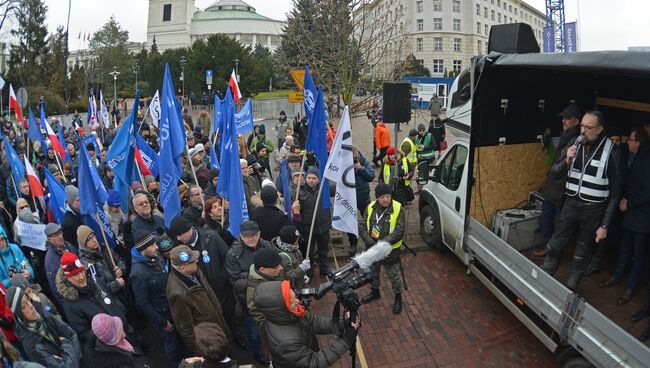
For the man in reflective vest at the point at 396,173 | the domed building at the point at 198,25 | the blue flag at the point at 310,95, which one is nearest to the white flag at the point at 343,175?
the blue flag at the point at 310,95

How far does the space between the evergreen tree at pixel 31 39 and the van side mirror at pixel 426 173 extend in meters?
46.7

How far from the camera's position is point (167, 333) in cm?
520

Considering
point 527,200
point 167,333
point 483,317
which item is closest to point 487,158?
point 527,200

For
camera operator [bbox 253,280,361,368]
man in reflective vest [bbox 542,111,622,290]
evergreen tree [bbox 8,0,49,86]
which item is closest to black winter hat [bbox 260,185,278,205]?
camera operator [bbox 253,280,361,368]

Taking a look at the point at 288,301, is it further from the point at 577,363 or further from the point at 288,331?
the point at 577,363

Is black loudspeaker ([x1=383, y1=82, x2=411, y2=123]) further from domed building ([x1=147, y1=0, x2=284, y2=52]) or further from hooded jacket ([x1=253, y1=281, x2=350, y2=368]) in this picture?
domed building ([x1=147, y1=0, x2=284, y2=52])

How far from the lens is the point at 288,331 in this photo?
3658 mm

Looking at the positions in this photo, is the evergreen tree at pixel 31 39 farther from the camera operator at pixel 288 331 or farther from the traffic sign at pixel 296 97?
the camera operator at pixel 288 331

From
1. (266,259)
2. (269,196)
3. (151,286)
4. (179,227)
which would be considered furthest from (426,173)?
(151,286)

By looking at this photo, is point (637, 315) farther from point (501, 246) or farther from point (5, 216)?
point (5, 216)

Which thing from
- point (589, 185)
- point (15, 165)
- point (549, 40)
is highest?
point (549, 40)

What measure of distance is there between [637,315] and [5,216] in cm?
1003

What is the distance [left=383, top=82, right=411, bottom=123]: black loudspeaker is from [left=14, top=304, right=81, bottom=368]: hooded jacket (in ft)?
22.3

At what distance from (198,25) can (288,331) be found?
12476 centimetres
